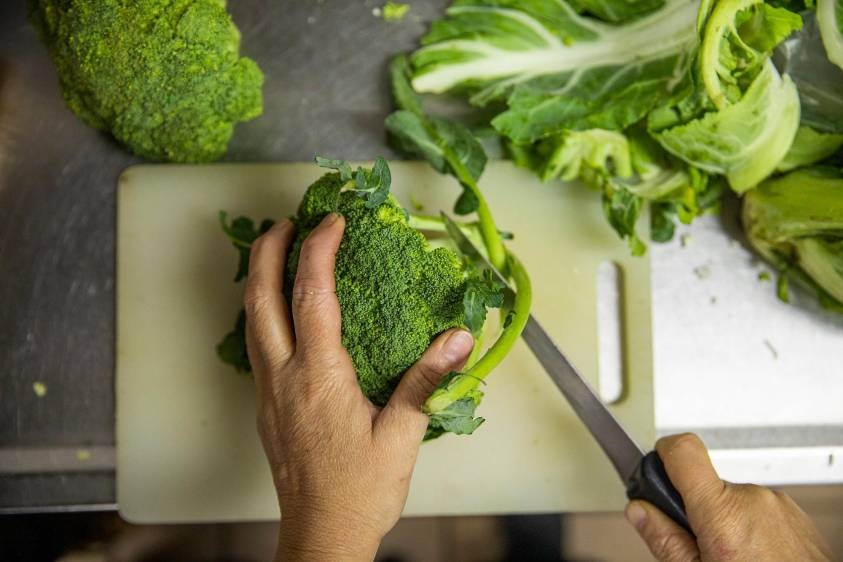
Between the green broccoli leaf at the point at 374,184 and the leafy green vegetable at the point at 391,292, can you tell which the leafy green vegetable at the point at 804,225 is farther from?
the green broccoli leaf at the point at 374,184

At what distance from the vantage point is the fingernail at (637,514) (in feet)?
2.90

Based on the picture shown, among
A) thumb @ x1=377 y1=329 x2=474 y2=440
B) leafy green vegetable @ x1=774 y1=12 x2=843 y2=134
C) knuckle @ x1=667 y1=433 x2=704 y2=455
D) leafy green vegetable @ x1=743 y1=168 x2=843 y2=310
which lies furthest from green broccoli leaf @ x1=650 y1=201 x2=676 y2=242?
thumb @ x1=377 y1=329 x2=474 y2=440

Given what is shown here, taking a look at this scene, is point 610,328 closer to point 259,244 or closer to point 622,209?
point 622,209

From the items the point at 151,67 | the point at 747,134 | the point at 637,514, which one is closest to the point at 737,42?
the point at 747,134

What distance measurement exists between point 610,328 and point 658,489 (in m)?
0.28

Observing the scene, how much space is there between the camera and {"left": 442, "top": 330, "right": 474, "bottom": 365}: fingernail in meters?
0.80

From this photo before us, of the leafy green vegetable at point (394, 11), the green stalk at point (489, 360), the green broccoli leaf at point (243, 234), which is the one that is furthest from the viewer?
the leafy green vegetable at point (394, 11)

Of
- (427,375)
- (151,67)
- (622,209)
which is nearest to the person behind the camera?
(427,375)

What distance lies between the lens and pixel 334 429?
0.80m

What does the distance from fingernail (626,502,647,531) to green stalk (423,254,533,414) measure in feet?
0.86

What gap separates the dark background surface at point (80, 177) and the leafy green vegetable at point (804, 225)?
0.56m

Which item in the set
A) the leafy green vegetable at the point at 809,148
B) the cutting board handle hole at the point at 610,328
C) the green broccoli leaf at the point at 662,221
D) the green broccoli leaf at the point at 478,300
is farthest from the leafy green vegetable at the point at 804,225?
the green broccoli leaf at the point at 478,300

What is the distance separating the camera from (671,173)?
1.02 m

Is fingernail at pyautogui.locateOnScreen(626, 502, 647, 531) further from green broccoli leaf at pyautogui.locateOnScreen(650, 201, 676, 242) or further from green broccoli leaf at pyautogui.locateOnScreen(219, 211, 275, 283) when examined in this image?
green broccoli leaf at pyautogui.locateOnScreen(219, 211, 275, 283)
